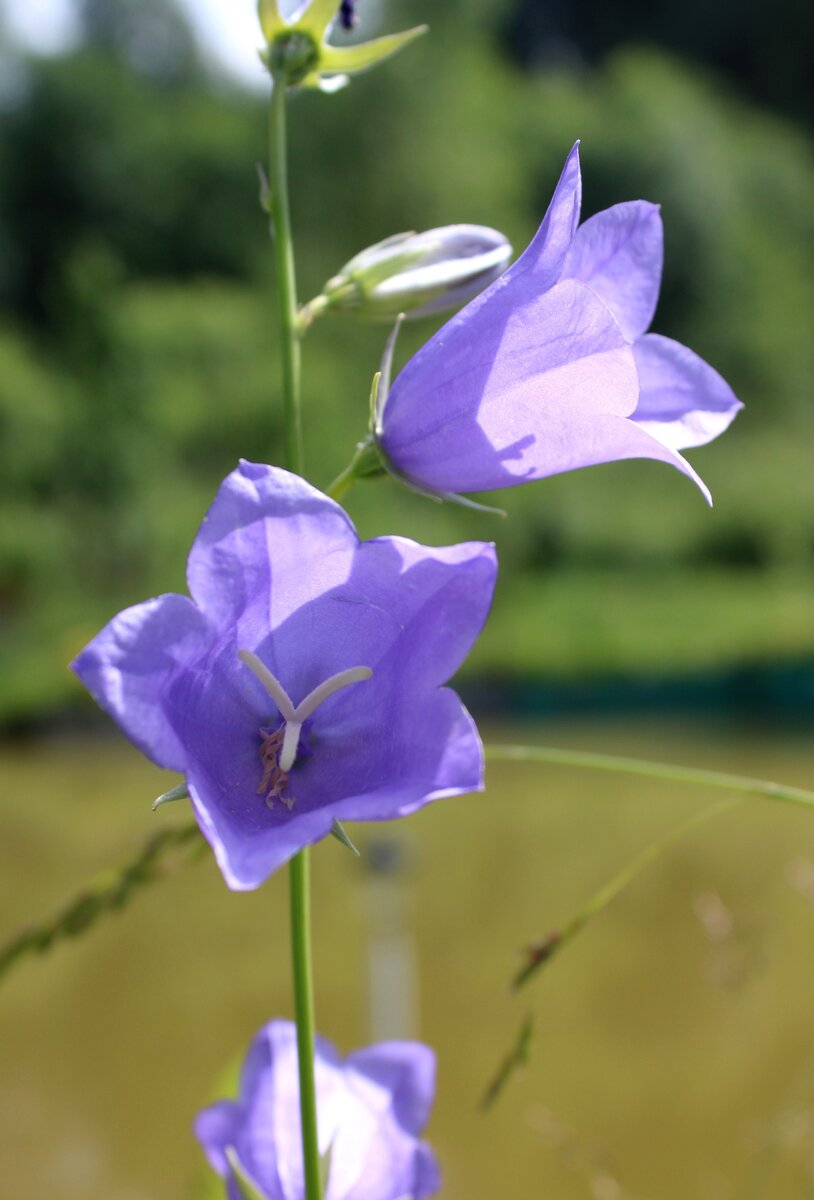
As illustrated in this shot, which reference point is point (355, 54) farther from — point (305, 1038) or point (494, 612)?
→ point (494, 612)

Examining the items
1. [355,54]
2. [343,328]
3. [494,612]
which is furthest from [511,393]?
[343,328]

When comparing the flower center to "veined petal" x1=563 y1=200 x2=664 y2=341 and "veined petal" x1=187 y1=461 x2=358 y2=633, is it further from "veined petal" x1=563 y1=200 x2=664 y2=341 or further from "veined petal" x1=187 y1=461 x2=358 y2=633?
"veined petal" x1=563 y1=200 x2=664 y2=341

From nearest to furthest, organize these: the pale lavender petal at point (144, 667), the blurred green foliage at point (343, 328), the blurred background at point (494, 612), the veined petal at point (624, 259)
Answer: the pale lavender petal at point (144, 667)
the veined petal at point (624, 259)
the blurred background at point (494, 612)
the blurred green foliage at point (343, 328)

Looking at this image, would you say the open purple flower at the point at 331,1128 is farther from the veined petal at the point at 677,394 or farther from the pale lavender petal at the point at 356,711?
the veined petal at the point at 677,394

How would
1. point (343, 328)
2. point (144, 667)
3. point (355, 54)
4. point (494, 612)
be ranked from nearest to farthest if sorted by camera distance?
point (144, 667) < point (355, 54) < point (494, 612) < point (343, 328)

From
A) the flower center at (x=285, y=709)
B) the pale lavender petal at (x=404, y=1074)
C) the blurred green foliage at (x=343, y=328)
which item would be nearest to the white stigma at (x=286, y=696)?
the flower center at (x=285, y=709)

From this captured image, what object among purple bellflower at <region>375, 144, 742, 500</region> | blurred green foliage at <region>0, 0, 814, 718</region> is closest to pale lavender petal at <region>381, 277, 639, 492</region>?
purple bellflower at <region>375, 144, 742, 500</region>
